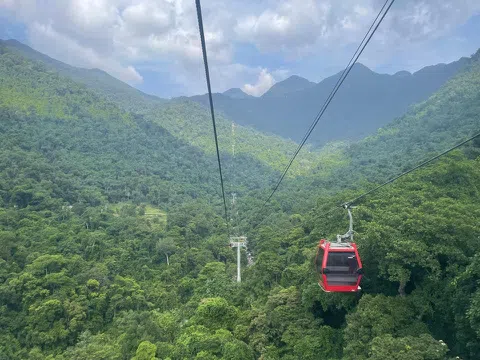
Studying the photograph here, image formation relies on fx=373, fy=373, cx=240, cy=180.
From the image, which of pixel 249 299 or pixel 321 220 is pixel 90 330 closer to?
pixel 249 299

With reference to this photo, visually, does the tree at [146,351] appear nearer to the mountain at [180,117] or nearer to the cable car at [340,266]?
the cable car at [340,266]

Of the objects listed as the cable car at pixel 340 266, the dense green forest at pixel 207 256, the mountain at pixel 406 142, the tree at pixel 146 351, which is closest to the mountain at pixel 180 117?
the dense green forest at pixel 207 256

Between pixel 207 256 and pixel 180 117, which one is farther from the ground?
pixel 180 117

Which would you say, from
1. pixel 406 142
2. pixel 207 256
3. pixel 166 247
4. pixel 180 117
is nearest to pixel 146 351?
pixel 207 256

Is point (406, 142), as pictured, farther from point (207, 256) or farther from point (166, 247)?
point (166, 247)

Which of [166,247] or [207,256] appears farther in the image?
[166,247]

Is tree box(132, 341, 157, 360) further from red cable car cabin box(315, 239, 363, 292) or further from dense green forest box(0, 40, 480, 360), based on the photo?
red cable car cabin box(315, 239, 363, 292)

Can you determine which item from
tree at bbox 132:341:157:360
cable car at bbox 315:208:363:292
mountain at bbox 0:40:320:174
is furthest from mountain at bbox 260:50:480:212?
cable car at bbox 315:208:363:292

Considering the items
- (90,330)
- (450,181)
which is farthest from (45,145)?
(450,181)
